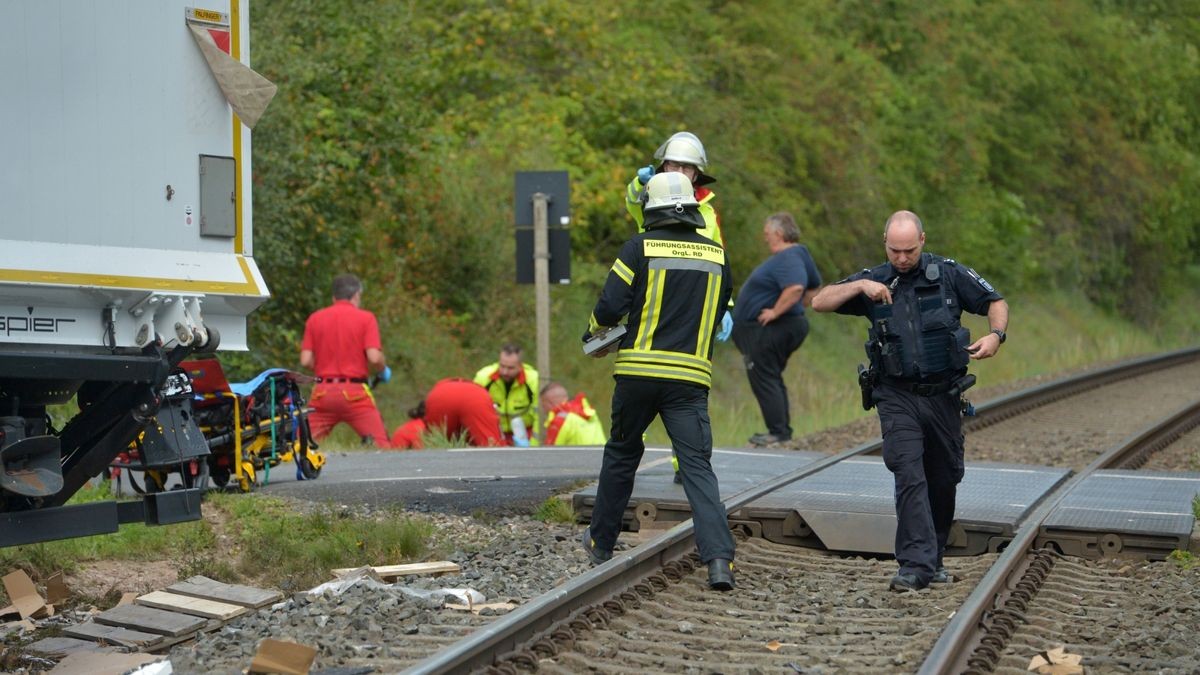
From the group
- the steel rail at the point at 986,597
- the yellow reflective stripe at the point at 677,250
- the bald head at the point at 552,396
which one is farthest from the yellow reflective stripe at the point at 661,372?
the bald head at the point at 552,396

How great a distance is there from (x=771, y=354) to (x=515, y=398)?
10.9 feet

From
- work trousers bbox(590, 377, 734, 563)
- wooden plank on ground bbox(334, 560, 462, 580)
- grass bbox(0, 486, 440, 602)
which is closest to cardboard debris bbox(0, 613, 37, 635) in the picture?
Result: grass bbox(0, 486, 440, 602)

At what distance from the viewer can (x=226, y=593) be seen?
24.8 feet

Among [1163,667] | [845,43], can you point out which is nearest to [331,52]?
[845,43]

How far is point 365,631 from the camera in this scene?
252 inches

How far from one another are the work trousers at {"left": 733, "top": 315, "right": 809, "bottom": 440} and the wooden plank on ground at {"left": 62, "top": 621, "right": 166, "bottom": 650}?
7.51 m

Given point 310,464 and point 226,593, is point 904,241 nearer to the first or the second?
point 226,593

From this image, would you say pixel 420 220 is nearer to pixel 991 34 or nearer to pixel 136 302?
pixel 136 302

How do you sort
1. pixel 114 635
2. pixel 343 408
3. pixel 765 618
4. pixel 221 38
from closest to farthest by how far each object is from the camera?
pixel 114 635 < pixel 765 618 < pixel 221 38 < pixel 343 408

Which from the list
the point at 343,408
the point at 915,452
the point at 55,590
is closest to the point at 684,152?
the point at 915,452

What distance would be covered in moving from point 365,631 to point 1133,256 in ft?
141

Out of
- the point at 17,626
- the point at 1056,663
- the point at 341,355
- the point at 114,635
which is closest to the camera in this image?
the point at 1056,663

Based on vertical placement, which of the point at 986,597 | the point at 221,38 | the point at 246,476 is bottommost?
the point at 986,597

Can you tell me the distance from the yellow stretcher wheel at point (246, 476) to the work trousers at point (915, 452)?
4959mm
